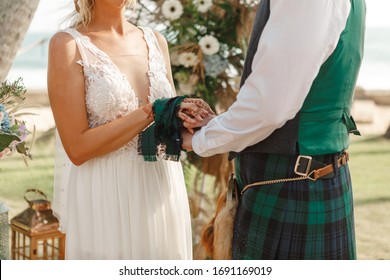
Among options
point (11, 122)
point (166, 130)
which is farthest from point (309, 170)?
point (11, 122)

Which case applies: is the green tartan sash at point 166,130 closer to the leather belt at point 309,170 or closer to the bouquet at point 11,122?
Answer: the leather belt at point 309,170

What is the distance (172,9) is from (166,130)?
179 centimetres

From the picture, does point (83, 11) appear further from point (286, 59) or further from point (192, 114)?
point (286, 59)

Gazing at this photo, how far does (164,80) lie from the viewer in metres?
2.29

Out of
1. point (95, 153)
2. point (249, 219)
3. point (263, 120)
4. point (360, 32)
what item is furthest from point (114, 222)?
point (360, 32)

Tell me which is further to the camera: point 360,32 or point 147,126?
point 147,126

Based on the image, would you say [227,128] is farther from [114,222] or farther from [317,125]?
[114,222]

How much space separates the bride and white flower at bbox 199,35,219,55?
1.26 m

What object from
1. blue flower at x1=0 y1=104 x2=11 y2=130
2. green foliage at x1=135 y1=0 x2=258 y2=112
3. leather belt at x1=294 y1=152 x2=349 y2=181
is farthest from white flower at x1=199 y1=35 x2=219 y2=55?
leather belt at x1=294 y1=152 x2=349 y2=181

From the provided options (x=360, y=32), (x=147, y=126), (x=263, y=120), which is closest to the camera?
(x=263, y=120)

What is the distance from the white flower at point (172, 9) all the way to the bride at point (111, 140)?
1.26 m

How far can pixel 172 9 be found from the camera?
140 inches

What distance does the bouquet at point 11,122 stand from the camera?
2170 millimetres
